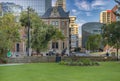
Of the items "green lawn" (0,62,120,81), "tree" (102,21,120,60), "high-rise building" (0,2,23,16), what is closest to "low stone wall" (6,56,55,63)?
"tree" (102,21,120,60)

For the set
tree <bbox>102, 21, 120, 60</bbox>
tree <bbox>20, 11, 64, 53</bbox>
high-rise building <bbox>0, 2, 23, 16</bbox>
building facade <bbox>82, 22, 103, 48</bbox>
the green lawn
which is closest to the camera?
the green lawn

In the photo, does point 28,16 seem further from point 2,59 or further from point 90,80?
point 90,80

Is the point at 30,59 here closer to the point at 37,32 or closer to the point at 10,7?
the point at 37,32

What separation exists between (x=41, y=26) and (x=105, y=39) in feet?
33.7

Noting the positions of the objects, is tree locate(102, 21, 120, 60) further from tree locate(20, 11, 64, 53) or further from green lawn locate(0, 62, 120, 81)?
green lawn locate(0, 62, 120, 81)

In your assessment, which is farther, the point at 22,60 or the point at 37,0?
the point at 22,60

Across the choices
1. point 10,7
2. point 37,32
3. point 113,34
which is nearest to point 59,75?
point 113,34

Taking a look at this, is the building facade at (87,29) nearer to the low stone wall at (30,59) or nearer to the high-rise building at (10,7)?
the low stone wall at (30,59)

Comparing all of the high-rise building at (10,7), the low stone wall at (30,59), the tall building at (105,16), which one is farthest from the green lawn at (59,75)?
the high-rise building at (10,7)

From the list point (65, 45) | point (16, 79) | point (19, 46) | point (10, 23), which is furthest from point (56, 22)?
point (16, 79)

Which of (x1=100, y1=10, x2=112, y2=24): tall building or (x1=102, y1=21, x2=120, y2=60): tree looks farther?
(x1=102, y1=21, x2=120, y2=60): tree

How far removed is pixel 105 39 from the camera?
51.0m

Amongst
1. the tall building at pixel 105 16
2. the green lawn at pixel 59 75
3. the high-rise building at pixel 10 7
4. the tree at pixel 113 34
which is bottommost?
the green lawn at pixel 59 75

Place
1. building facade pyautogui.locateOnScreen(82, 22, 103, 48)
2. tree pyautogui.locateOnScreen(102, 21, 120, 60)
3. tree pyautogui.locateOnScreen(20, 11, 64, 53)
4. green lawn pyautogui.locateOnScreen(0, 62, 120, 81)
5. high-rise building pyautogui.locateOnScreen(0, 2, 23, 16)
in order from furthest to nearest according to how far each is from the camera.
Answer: high-rise building pyautogui.locateOnScreen(0, 2, 23, 16), tree pyautogui.locateOnScreen(20, 11, 64, 53), tree pyautogui.locateOnScreen(102, 21, 120, 60), building facade pyautogui.locateOnScreen(82, 22, 103, 48), green lawn pyautogui.locateOnScreen(0, 62, 120, 81)
